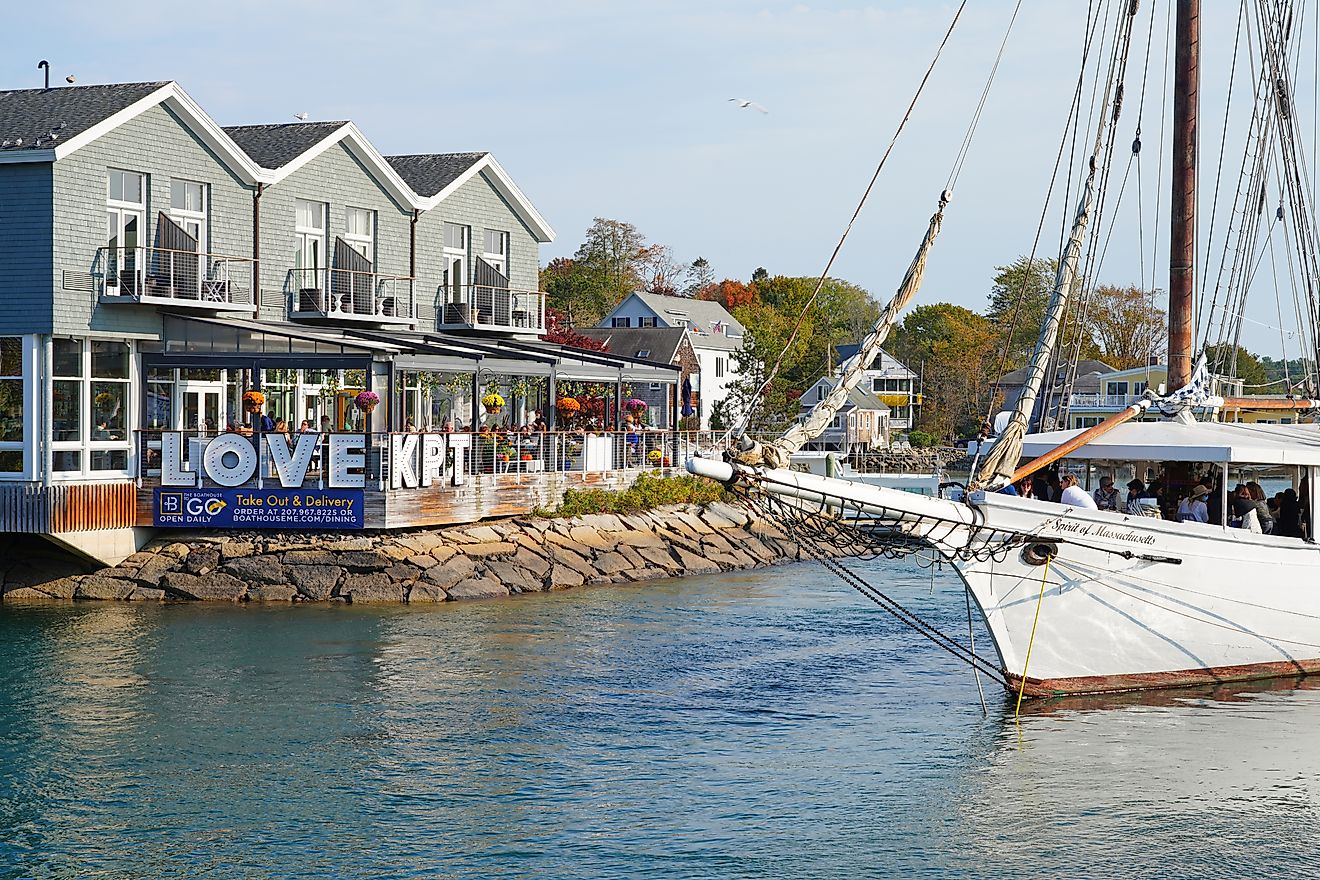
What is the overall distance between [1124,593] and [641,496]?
1915 cm

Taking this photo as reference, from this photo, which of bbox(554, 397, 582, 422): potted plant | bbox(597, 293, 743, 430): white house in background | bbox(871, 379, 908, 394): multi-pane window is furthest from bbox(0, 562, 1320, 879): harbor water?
bbox(871, 379, 908, 394): multi-pane window

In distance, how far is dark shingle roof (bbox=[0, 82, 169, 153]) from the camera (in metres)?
30.3

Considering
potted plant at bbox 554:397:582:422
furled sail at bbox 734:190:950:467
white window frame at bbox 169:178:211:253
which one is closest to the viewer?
furled sail at bbox 734:190:950:467

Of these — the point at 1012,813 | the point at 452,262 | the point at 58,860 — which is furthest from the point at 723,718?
the point at 452,262

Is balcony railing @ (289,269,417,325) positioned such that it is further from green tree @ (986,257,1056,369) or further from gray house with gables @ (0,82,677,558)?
green tree @ (986,257,1056,369)

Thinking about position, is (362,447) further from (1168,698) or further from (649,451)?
(1168,698)

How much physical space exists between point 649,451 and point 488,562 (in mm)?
9006

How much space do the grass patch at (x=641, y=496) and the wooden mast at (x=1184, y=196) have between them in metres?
12.4

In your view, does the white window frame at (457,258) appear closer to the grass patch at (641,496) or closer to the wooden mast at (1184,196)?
the grass patch at (641,496)

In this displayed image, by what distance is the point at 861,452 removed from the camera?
326ft

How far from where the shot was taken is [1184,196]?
24672 mm

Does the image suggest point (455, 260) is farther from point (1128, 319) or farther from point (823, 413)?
point (1128, 319)

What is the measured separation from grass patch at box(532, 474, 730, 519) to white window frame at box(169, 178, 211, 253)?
9257mm

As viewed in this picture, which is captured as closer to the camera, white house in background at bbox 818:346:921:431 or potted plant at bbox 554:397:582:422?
potted plant at bbox 554:397:582:422
